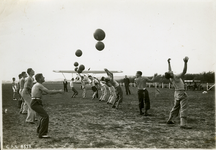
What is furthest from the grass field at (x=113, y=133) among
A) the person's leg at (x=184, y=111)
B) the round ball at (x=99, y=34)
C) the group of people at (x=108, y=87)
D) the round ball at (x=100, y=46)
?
the round ball at (x=99, y=34)

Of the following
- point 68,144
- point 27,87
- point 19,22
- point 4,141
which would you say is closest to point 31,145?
point 68,144

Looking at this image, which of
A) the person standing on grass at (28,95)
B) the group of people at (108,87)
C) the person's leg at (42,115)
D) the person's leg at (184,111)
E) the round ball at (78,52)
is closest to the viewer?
the person's leg at (42,115)

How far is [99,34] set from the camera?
26.0 ft

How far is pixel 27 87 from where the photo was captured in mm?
6988

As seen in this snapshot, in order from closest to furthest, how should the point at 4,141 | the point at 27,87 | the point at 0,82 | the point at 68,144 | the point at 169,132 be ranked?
the point at 68,144, the point at 169,132, the point at 4,141, the point at 27,87, the point at 0,82

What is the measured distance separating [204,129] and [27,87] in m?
5.62

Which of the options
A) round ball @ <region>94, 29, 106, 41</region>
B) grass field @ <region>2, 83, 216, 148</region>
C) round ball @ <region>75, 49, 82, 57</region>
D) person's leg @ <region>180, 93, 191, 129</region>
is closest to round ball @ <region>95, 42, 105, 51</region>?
round ball @ <region>94, 29, 106, 41</region>

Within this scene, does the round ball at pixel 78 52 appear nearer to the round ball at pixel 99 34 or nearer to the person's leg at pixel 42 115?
the round ball at pixel 99 34

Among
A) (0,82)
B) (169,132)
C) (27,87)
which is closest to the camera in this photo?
(169,132)

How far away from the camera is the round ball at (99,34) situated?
7836 mm

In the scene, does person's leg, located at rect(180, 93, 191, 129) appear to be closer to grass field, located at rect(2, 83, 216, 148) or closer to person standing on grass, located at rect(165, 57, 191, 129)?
person standing on grass, located at rect(165, 57, 191, 129)

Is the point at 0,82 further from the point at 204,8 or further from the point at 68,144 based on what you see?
the point at 204,8

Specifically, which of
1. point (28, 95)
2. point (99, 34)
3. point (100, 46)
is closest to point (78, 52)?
point (100, 46)

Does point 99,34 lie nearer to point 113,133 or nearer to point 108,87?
point 113,133
